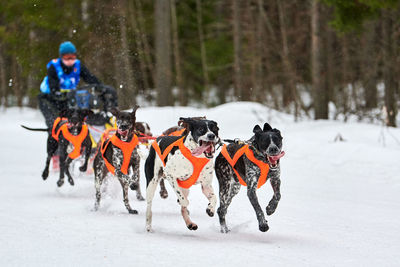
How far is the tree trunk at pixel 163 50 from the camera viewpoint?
20562mm

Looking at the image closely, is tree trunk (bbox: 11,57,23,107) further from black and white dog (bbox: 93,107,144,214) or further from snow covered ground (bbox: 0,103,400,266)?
black and white dog (bbox: 93,107,144,214)

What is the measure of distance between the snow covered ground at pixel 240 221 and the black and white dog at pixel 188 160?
1.32 ft

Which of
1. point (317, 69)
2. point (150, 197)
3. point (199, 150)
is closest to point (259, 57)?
point (317, 69)

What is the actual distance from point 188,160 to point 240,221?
1.32 meters

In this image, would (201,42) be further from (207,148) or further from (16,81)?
(207,148)

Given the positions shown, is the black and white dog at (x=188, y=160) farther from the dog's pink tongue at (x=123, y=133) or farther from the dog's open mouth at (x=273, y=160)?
the dog's pink tongue at (x=123, y=133)

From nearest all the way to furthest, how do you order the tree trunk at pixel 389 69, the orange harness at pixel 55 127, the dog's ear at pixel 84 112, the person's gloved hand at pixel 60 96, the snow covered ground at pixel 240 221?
the snow covered ground at pixel 240 221 < the dog's ear at pixel 84 112 < the orange harness at pixel 55 127 < the person's gloved hand at pixel 60 96 < the tree trunk at pixel 389 69

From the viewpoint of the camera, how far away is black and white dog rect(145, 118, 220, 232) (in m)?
5.25

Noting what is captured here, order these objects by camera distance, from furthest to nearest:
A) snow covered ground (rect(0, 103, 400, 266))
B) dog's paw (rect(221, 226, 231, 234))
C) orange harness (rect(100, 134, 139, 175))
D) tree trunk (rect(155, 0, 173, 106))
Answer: tree trunk (rect(155, 0, 173, 106)) < orange harness (rect(100, 134, 139, 175)) < dog's paw (rect(221, 226, 231, 234)) < snow covered ground (rect(0, 103, 400, 266))

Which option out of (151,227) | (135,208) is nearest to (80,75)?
(135,208)

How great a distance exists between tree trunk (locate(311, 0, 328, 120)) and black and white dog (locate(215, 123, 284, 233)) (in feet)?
38.3

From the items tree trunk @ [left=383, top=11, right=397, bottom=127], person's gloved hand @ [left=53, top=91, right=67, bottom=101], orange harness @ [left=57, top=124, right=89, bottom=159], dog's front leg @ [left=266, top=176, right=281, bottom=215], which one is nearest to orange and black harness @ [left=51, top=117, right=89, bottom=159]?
orange harness @ [left=57, top=124, right=89, bottom=159]

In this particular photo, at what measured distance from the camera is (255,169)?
17.8ft

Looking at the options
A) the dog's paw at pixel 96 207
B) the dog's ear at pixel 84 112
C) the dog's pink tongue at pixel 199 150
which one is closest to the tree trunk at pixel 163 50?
the dog's ear at pixel 84 112
